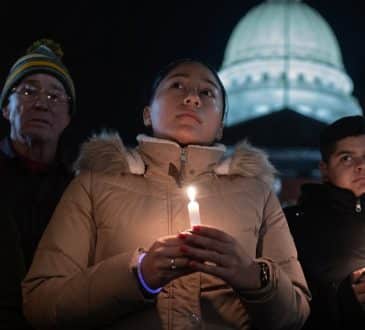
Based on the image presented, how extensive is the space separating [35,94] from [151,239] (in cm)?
147

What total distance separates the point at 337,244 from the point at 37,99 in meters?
1.86

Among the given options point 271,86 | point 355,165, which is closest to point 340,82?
point 271,86

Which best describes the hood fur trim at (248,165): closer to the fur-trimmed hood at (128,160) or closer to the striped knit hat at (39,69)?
the fur-trimmed hood at (128,160)

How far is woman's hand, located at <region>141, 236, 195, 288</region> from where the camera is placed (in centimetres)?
209

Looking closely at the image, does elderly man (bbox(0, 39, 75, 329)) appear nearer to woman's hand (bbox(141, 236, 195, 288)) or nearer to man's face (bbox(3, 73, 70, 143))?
man's face (bbox(3, 73, 70, 143))

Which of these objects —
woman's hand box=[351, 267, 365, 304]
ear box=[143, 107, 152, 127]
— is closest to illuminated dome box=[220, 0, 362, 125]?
ear box=[143, 107, 152, 127]

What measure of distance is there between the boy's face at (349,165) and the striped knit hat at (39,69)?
1.63 metres

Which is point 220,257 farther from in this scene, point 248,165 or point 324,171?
point 324,171

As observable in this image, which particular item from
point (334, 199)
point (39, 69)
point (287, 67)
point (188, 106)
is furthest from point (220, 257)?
point (287, 67)

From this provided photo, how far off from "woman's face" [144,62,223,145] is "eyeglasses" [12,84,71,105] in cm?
86

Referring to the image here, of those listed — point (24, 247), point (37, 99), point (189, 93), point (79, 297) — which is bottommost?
point (79, 297)

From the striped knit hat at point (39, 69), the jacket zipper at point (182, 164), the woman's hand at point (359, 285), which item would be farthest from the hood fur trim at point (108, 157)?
the woman's hand at point (359, 285)

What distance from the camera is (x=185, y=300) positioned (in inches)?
93.3

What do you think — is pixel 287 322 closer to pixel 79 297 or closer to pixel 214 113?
pixel 79 297
